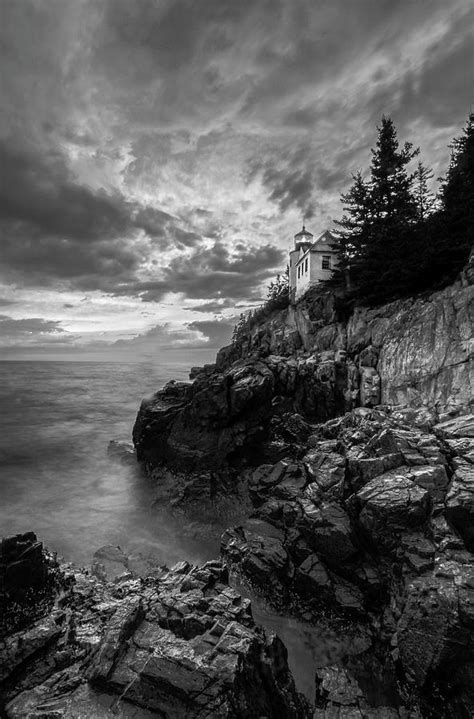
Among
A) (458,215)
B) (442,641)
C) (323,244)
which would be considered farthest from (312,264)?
(442,641)

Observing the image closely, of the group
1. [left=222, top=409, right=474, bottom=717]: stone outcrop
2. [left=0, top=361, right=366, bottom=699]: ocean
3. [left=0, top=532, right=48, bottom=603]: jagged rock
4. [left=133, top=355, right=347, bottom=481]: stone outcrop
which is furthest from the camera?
[left=133, top=355, right=347, bottom=481]: stone outcrop

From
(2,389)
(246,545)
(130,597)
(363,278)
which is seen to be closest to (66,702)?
(130,597)

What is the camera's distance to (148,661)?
24.1 ft

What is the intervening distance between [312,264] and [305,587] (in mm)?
36692

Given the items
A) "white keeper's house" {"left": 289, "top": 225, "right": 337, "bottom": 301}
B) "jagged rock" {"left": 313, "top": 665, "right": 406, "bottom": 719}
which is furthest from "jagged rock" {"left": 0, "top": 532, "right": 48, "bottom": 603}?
"white keeper's house" {"left": 289, "top": 225, "right": 337, "bottom": 301}

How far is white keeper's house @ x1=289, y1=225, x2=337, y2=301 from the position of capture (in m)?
41.2

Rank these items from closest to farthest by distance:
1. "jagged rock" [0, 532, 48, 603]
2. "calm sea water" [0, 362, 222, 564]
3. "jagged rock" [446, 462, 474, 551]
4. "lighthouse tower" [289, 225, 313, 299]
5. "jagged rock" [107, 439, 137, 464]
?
"jagged rock" [0, 532, 48, 603]
"jagged rock" [446, 462, 474, 551]
"calm sea water" [0, 362, 222, 564]
"jagged rock" [107, 439, 137, 464]
"lighthouse tower" [289, 225, 313, 299]

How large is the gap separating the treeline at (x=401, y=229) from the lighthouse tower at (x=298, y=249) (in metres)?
11.7

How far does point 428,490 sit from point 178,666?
9561 mm

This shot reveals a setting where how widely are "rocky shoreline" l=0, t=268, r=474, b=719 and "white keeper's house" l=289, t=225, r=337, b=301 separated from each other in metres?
21.0

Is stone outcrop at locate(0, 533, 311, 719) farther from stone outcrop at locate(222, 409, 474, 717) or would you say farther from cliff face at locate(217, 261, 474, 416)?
cliff face at locate(217, 261, 474, 416)

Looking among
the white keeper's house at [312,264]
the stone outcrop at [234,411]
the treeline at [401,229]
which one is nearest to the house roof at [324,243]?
the white keeper's house at [312,264]

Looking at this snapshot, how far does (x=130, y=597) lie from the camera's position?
982 centimetres

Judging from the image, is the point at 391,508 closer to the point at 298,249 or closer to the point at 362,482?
the point at 362,482
